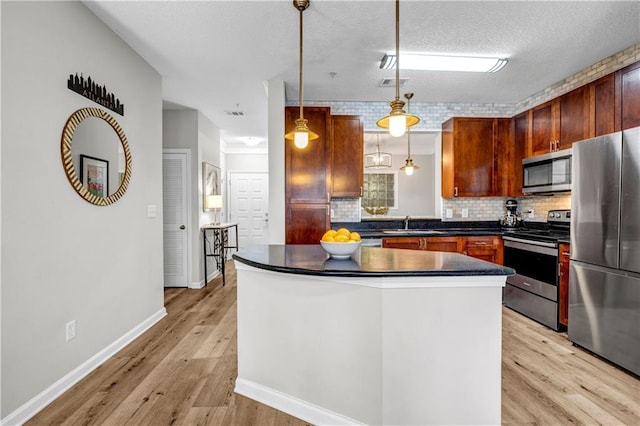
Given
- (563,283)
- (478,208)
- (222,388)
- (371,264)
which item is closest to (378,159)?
(478,208)

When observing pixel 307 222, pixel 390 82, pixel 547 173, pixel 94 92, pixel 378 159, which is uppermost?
pixel 390 82

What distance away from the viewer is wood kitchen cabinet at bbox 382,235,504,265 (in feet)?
13.4

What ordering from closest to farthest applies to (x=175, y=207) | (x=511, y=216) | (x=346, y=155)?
1. (x=346, y=155)
2. (x=511, y=216)
3. (x=175, y=207)

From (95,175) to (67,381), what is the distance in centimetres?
144

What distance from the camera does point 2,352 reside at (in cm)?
182

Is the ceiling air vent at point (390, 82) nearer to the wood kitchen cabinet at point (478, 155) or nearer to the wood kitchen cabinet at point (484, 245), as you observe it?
the wood kitchen cabinet at point (478, 155)

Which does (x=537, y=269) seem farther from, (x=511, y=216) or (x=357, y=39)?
(x=357, y=39)

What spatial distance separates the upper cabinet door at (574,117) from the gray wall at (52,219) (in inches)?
168

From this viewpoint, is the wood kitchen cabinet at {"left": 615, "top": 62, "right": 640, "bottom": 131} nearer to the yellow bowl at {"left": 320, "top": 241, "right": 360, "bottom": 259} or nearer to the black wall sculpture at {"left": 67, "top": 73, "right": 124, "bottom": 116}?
the yellow bowl at {"left": 320, "top": 241, "right": 360, "bottom": 259}

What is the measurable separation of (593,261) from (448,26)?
2.22 m

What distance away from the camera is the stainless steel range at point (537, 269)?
3309 mm

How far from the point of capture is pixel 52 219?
7.14 feet

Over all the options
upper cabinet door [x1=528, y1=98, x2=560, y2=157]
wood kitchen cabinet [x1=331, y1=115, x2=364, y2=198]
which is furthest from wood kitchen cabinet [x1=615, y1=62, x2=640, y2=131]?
wood kitchen cabinet [x1=331, y1=115, x2=364, y2=198]

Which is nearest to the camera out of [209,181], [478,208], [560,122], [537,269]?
[537,269]
